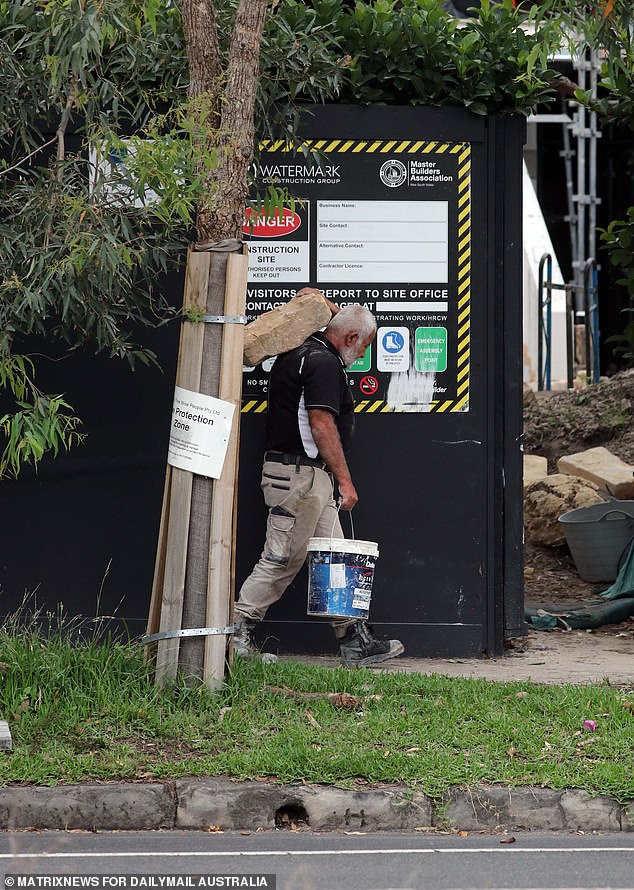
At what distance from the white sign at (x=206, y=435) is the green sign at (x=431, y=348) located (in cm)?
195

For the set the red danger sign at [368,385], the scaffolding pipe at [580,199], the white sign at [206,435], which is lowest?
the white sign at [206,435]

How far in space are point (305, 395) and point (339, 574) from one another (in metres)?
1.07

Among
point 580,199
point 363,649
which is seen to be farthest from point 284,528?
point 580,199

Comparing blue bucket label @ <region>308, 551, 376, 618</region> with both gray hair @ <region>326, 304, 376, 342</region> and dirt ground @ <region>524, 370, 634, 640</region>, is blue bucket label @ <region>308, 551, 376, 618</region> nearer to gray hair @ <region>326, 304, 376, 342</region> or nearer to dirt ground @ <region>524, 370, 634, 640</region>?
gray hair @ <region>326, 304, 376, 342</region>

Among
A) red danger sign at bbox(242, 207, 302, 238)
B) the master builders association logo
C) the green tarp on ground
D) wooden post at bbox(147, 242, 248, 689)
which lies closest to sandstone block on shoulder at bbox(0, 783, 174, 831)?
wooden post at bbox(147, 242, 248, 689)

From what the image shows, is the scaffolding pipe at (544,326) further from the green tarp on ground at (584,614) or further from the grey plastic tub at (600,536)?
the green tarp on ground at (584,614)

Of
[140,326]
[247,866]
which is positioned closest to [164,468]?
[140,326]

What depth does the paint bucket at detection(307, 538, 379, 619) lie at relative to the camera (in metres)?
7.66

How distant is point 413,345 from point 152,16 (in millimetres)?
2813

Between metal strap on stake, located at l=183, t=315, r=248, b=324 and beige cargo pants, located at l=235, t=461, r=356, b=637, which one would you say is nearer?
metal strap on stake, located at l=183, t=315, r=248, b=324

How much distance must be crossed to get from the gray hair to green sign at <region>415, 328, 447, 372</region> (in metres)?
0.60

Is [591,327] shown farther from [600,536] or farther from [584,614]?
[584,614]

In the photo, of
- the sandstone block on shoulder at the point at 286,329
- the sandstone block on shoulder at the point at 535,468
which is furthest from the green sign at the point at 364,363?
the sandstone block on shoulder at the point at 535,468

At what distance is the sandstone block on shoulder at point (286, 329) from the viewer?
789 cm
